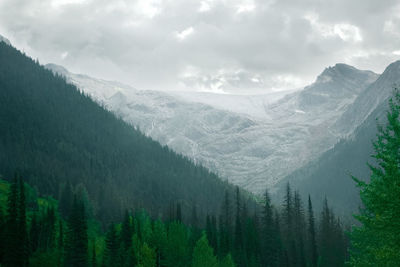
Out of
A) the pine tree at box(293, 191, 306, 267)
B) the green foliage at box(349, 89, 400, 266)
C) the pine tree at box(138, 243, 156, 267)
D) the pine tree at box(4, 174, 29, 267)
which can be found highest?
the green foliage at box(349, 89, 400, 266)

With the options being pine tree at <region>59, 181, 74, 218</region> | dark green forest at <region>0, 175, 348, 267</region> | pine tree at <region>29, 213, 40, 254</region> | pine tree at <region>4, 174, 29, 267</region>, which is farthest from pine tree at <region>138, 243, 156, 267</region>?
pine tree at <region>59, 181, 74, 218</region>

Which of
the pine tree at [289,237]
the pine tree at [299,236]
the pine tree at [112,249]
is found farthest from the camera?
the pine tree at [299,236]

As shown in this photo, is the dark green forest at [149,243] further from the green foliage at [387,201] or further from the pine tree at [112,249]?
the green foliage at [387,201]

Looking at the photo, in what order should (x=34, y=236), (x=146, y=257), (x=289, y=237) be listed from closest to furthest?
(x=146, y=257)
(x=34, y=236)
(x=289, y=237)

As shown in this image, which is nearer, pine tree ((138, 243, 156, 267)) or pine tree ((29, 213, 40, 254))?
pine tree ((138, 243, 156, 267))

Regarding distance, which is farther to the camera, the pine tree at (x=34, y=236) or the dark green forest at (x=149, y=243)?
the pine tree at (x=34, y=236)

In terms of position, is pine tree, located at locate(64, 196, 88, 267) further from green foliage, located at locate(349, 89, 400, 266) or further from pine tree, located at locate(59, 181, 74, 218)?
Answer: pine tree, located at locate(59, 181, 74, 218)

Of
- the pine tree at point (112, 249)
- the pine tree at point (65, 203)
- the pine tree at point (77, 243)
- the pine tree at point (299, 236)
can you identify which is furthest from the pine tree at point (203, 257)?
the pine tree at point (65, 203)

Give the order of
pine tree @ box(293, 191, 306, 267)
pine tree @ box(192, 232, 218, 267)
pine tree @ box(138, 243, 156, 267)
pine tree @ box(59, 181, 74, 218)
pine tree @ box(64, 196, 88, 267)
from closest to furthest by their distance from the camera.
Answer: pine tree @ box(138, 243, 156, 267)
pine tree @ box(64, 196, 88, 267)
pine tree @ box(192, 232, 218, 267)
pine tree @ box(293, 191, 306, 267)
pine tree @ box(59, 181, 74, 218)

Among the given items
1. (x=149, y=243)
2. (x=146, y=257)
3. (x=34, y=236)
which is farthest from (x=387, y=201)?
(x=34, y=236)

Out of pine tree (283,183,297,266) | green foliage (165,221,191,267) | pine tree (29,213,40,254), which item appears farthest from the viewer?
pine tree (283,183,297,266)

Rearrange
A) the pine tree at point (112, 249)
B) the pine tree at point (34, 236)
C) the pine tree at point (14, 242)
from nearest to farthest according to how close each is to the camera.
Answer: the pine tree at point (14, 242)
the pine tree at point (112, 249)
the pine tree at point (34, 236)

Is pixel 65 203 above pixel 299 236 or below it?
above

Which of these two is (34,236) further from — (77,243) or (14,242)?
(14,242)
